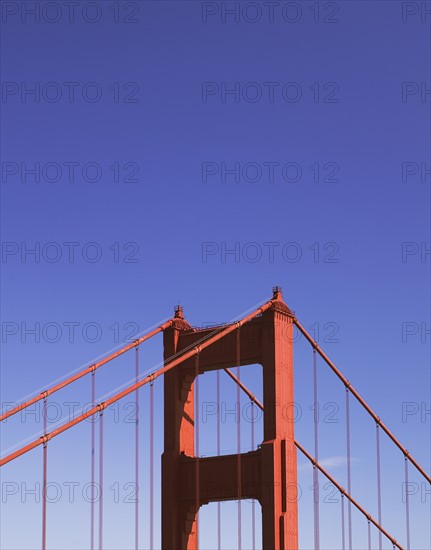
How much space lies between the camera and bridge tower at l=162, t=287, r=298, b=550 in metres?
44.7

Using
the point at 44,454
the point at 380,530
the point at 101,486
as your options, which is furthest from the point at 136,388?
the point at 380,530

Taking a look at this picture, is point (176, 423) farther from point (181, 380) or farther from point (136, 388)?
point (136, 388)

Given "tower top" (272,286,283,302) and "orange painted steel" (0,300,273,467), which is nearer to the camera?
"orange painted steel" (0,300,273,467)

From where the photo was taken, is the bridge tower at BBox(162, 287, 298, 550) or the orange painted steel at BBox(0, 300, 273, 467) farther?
the bridge tower at BBox(162, 287, 298, 550)

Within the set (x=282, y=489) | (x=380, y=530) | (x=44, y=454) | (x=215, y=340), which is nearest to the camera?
(x=44, y=454)

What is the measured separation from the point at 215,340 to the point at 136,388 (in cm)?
454

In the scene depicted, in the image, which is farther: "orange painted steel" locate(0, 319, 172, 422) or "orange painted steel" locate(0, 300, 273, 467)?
"orange painted steel" locate(0, 319, 172, 422)

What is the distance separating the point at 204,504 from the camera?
47.4 meters

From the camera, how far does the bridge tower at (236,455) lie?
44688 mm

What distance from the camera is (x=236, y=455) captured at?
46281mm

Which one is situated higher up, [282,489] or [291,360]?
[291,360]

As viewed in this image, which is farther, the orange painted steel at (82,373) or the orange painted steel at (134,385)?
the orange painted steel at (82,373)

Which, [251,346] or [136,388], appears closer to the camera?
[136,388]

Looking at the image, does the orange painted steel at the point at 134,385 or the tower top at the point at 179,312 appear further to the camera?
the tower top at the point at 179,312
